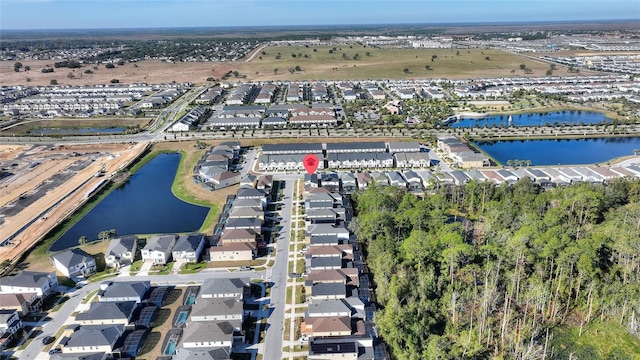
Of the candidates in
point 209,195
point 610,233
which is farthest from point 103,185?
point 610,233

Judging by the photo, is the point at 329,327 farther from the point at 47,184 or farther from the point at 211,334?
the point at 47,184

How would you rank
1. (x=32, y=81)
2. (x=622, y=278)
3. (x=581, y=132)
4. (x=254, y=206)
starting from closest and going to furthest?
(x=622, y=278), (x=254, y=206), (x=581, y=132), (x=32, y=81)

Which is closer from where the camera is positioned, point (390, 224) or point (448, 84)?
point (390, 224)

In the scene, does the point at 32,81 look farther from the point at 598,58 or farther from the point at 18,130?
the point at 598,58

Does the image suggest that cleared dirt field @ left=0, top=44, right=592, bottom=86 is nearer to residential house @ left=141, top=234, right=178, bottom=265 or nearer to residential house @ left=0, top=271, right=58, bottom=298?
residential house @ left=141, top=234, right=178, bottom=265

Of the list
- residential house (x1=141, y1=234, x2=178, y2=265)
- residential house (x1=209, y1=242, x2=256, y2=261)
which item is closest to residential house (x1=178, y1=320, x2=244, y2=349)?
residential house (x1=209, y1=242, x2=256, y2=261)

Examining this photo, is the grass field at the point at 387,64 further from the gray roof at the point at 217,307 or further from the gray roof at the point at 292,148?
the gray roof at the point at 217,307

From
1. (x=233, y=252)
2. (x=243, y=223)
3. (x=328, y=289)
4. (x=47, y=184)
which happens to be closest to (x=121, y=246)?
(x=233, y=252)

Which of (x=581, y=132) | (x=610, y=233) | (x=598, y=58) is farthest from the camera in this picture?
(x=598, y=58)

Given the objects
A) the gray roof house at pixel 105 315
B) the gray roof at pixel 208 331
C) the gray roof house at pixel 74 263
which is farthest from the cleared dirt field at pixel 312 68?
the gray roof at pixel 208 331
